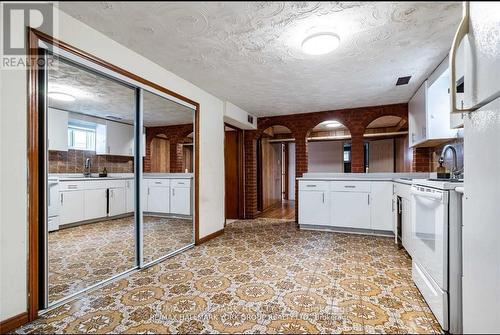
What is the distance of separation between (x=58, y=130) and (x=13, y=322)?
4.61ft

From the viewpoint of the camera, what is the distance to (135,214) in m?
2.42

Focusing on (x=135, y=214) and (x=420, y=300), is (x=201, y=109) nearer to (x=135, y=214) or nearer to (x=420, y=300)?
(x=135, y=214)

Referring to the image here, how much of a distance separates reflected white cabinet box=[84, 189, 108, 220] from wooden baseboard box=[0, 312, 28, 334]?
1.41 metres

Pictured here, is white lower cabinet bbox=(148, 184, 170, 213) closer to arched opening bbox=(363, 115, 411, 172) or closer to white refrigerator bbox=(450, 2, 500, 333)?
white refrigerator bbox=(450, 2, 500, 333)

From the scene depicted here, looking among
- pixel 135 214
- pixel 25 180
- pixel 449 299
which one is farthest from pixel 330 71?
pixel 25 180

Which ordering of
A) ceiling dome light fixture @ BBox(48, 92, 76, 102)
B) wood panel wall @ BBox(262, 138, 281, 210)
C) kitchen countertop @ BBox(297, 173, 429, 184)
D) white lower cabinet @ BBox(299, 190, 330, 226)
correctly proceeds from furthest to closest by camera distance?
wood panel wall @ BBox(262, 138, 281, 210) < white lower cabinet @ BBox(299, 190, 330, 226) < kitchen countertop @ BBox(297, 173, 429, 184) < ceiling dome light fixture @ BBox(48, 92, 76, 102)

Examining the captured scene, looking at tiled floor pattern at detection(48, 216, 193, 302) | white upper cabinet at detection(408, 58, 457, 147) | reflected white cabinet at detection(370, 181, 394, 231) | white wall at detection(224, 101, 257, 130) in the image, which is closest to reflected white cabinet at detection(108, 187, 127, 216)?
tiled floor pattern at detection(48, 216, 193, 302)

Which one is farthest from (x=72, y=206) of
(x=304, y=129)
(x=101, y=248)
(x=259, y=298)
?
(x=304, y=129)

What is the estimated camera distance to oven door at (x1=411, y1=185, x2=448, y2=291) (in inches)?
56.5

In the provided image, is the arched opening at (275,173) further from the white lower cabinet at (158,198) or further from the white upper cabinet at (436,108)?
the white upper cabinet at (436,108)

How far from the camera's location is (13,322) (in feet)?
4.70

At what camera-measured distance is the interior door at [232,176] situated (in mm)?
4977

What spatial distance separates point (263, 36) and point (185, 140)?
1.72m

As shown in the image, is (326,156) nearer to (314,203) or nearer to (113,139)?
(314,203)
